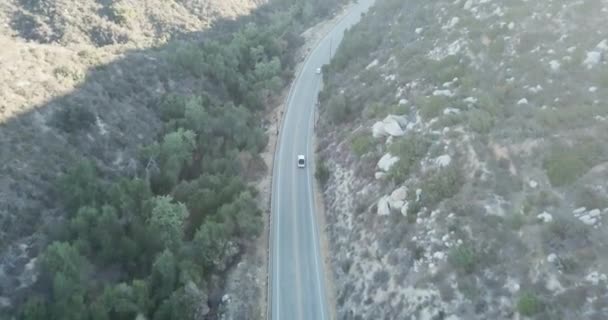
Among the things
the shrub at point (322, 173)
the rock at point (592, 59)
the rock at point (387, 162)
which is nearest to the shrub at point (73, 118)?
the shrub at point (322, 173)

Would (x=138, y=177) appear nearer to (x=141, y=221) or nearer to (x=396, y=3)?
(x=141, y=221)

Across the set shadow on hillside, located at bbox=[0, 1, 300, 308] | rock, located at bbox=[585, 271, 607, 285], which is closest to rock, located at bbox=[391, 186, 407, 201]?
rock, located at bbox=[585, 271, 607, 285]

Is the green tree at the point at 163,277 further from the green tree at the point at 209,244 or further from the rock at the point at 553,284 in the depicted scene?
the rock at the point at 553,284

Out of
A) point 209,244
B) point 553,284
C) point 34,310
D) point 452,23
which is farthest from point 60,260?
point 452,23

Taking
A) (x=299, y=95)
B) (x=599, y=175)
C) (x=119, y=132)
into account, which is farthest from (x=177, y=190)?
(x=599, y=175)

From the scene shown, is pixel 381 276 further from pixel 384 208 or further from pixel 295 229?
pixel 295 229

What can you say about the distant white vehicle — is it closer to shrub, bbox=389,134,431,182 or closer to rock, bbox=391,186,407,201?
shrub, bbox=389,134,431,182
